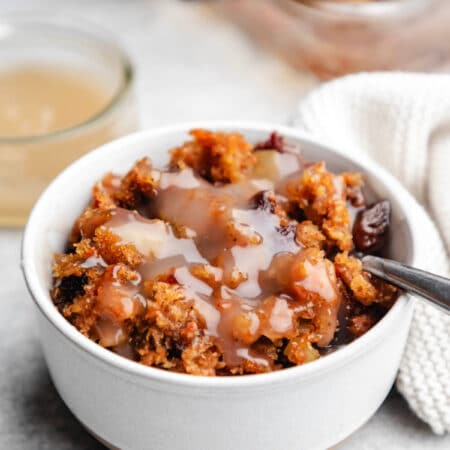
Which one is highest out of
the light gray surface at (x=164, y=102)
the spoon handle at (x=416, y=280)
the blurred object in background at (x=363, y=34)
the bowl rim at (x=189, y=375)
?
the spoon handle at (x=416, y=280)

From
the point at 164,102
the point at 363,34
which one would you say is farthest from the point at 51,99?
the point at 363,34

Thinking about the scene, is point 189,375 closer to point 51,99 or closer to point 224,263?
point 224,263

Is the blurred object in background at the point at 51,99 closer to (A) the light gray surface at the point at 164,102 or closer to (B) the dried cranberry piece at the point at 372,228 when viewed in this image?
(A) the light gray surface at the point at 164,102

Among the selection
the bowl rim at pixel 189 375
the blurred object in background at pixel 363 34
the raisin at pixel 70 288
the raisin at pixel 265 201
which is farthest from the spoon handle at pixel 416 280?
the blurred object in background at pixel 363 34

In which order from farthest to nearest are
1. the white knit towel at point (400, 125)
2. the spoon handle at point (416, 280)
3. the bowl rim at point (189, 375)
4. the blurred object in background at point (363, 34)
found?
the blurred object in background at point (363, 34) → the white knit towel at point (400, 125) → the spoon handle at point (416, 280) → the bowl rim at point (189, 375)

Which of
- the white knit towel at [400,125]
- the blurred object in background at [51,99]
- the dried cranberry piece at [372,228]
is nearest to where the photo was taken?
the dried cranberry piece at [372,228]

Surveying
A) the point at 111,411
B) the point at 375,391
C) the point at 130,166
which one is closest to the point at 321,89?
the point at 130,166

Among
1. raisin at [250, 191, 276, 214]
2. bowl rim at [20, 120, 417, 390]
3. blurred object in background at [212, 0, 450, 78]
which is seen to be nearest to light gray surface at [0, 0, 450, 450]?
blurred object in background at [212, 0, 450, 78]
